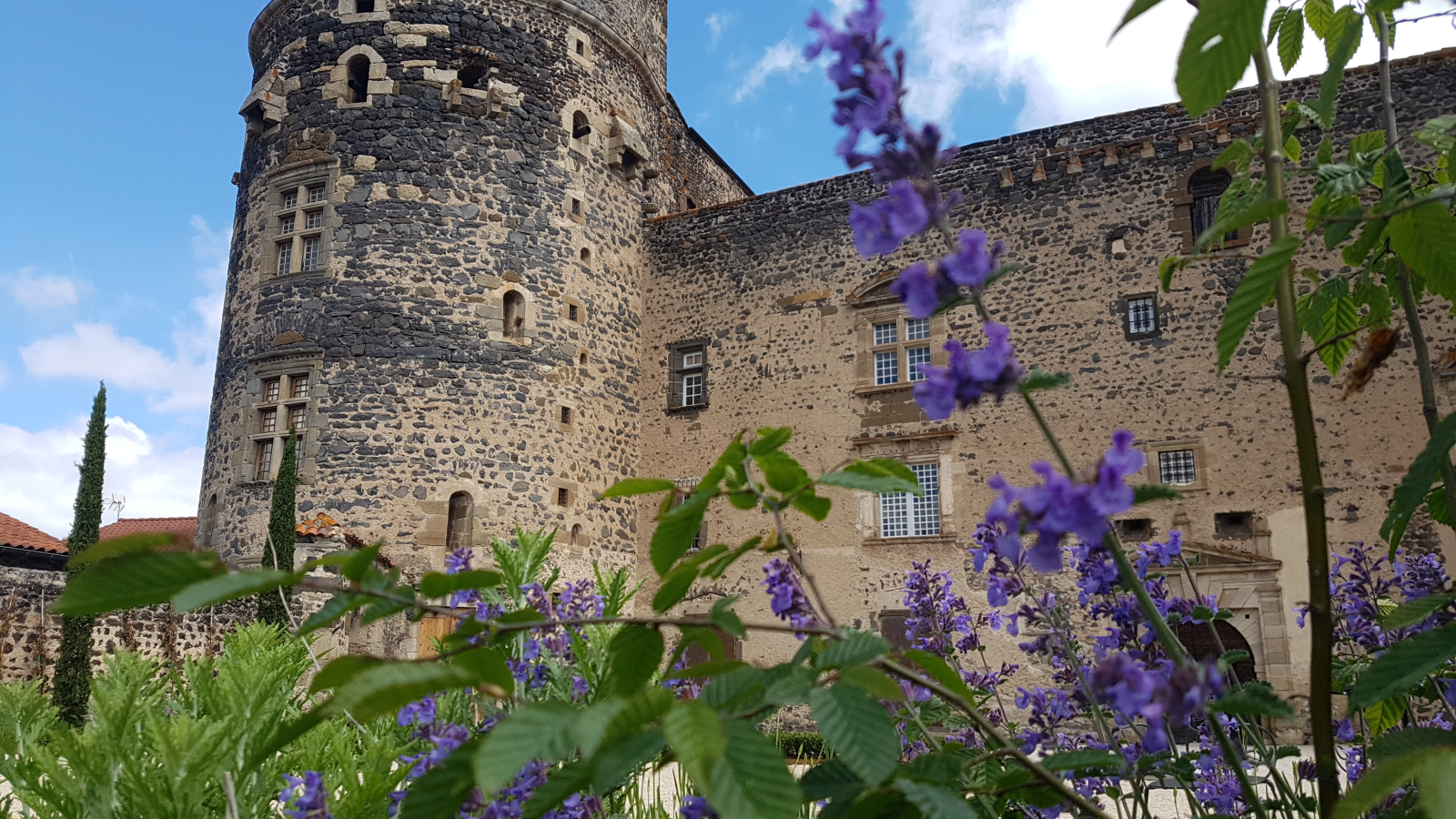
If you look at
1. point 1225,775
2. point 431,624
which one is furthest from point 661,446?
point 1225,775

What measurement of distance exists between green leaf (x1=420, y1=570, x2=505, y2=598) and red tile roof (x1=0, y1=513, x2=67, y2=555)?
1267cm

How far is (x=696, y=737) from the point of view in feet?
2.41

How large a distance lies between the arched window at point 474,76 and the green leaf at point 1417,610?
13346mm

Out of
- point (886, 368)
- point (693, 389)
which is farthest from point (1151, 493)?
point (693, 389)

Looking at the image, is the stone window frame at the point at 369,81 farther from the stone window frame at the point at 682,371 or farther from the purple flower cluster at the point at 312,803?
the purple flower cluster at the point at 312,803

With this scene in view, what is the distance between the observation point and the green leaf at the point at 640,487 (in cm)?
108

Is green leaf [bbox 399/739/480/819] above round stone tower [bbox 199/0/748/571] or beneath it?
beneath

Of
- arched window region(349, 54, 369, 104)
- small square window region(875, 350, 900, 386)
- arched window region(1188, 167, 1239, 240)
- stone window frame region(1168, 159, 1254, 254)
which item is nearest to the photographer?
arched window region(1188, 167, 1239, 240)

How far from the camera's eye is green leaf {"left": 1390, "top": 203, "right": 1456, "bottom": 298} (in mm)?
1162

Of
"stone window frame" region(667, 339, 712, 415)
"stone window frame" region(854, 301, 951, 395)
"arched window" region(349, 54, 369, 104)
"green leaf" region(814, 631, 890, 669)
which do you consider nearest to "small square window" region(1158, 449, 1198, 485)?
"stone window frame" region(854, 301, 951, 395)

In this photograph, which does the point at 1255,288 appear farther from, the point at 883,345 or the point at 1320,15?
the point at 883,345

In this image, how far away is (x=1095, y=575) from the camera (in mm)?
1499

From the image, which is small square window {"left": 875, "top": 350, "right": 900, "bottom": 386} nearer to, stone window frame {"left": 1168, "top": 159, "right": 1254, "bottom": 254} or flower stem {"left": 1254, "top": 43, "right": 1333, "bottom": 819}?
stone window frame {"left": 1168, "top": 159, "right": 1254, "bottom": 254}

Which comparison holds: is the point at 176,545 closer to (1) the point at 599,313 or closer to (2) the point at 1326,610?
(2) the point at 1326,610
